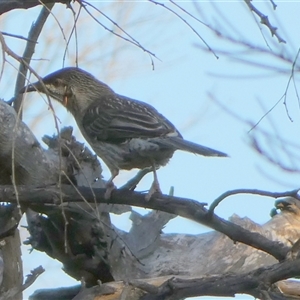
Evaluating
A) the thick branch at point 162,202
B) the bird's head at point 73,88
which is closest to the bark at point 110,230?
the thick branch at point 162,202

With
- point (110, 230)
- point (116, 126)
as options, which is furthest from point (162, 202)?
point (116, 126)

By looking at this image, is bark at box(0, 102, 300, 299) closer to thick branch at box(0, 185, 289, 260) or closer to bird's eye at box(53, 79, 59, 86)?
thick branch at box(0, 185, 289, 260)

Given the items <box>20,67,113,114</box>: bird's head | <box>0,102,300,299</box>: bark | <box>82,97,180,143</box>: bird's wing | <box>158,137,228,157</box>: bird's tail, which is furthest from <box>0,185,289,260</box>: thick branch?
<box>20,67,113,114</box>: bird's head

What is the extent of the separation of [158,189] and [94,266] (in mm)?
684

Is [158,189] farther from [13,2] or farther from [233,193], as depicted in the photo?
[13,2]

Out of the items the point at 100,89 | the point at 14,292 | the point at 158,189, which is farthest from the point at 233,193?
the point at 100,89

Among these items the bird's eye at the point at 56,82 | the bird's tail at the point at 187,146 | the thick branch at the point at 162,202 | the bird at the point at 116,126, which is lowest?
the thick branch at the point at 162,202

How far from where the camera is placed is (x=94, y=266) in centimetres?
401

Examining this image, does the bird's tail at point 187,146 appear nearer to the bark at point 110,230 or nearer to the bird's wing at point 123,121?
the bird's wing at point 123,121

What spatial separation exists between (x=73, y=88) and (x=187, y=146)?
1.28 meters

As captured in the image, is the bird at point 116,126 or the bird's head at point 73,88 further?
the bird's head at point 73,88

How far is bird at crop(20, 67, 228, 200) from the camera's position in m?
4.05

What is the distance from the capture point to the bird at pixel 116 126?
13.3ft

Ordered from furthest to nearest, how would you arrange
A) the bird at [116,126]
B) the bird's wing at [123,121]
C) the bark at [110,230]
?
1. the bird's wing at [123,121]
2. the bird at [116,126]
3. the bark at [110,230]
